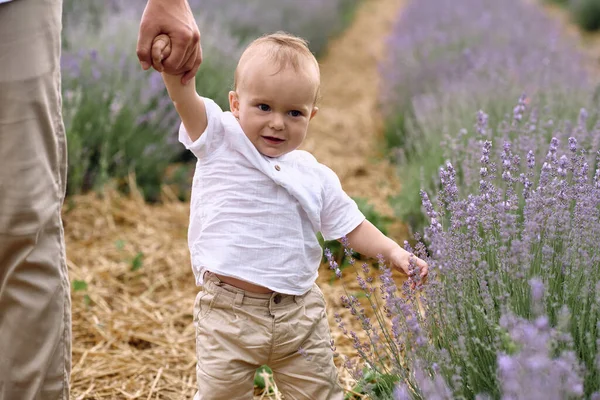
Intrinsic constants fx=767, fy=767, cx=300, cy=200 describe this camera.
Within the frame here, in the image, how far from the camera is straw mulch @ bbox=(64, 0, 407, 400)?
9.49 feet

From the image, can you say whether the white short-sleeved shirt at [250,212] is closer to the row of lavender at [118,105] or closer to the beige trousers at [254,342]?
the beige trousers at [254,342]

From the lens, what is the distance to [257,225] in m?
2.03

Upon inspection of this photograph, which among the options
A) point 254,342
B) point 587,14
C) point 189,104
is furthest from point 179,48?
point 587,14


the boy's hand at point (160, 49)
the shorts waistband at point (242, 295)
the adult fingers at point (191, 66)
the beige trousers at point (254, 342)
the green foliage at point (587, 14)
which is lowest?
the green foliage at point (587, 14)

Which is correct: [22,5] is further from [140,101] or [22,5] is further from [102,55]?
[102,55]

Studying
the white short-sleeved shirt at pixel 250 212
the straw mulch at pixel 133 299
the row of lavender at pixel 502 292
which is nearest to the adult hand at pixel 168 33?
the white short-sleeved shirt at pixel 250 212

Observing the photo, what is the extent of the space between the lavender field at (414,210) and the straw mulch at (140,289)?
1cm

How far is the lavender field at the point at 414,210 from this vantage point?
5.77 feet

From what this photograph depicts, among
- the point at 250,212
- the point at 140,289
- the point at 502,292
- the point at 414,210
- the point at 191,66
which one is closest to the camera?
the point at 502,292

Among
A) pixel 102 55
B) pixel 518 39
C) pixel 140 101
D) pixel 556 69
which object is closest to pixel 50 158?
pixel 140 101

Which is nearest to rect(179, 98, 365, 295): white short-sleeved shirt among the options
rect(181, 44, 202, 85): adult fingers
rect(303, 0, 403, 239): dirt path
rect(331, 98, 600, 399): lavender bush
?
rect(181, 44, 202, 85): adult fingers

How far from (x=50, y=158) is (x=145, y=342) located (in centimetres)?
151

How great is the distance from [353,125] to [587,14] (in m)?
9.25

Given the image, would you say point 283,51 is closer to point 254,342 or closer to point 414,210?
point 254,342
